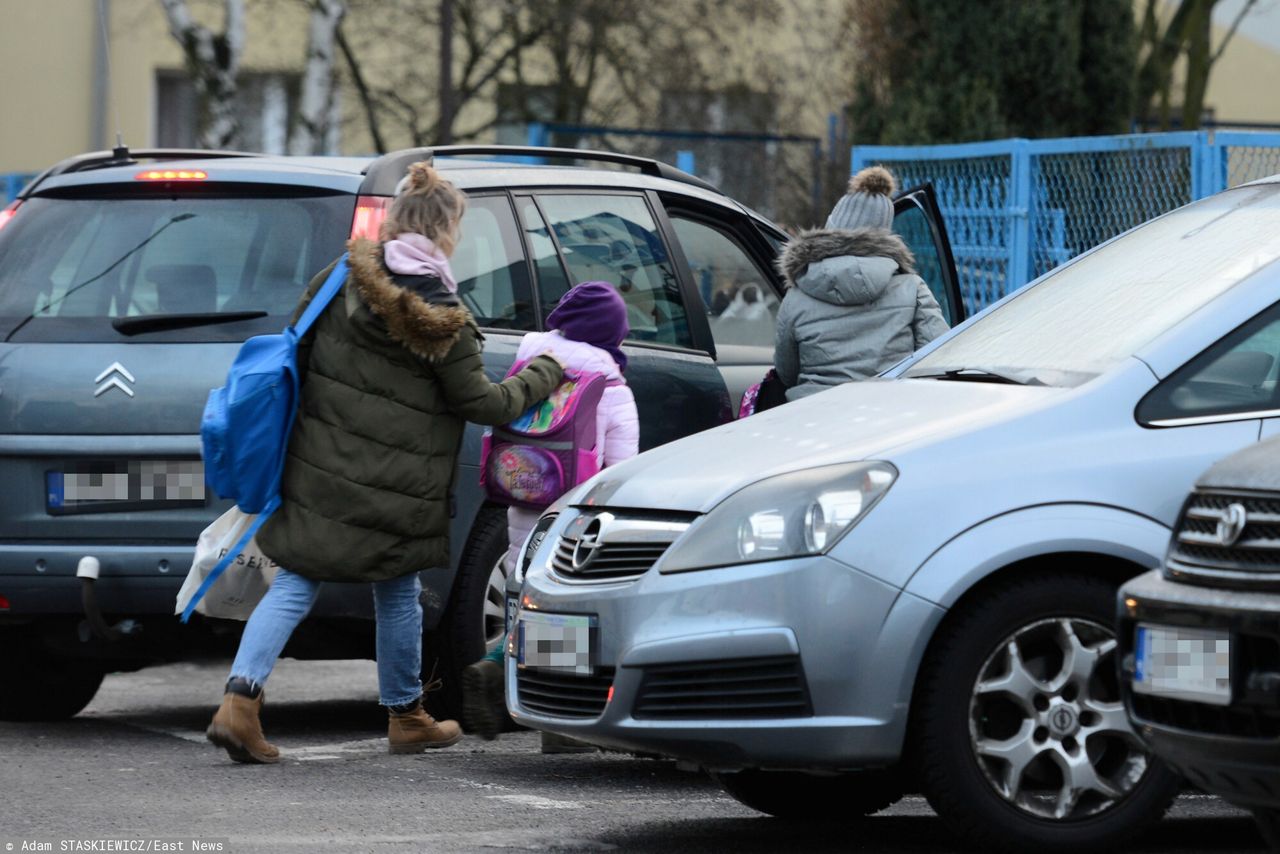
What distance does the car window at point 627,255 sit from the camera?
7.51 metres

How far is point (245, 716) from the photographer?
6.49m

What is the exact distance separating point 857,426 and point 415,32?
20.9 m

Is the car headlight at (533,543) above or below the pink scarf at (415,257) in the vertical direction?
below

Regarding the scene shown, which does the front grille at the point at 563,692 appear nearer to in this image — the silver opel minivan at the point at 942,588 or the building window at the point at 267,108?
the silver opel minivan at the point at 942,588

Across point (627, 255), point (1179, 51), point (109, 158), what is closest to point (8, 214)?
point (109, 158)

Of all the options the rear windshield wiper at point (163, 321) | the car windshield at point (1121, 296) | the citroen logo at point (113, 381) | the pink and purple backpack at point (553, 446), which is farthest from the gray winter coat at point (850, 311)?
the citroen logo at point (113, 381)

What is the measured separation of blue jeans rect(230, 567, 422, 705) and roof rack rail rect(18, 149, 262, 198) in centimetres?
174

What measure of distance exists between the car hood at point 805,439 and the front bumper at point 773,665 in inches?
10.2

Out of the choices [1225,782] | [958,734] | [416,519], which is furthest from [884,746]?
[416,519]

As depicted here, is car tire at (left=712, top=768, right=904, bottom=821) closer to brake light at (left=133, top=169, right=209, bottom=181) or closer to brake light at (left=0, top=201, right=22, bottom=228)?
brake light at (left=133, top=169, right=209, bottom=181)

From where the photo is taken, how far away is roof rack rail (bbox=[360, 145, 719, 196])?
22.9ft

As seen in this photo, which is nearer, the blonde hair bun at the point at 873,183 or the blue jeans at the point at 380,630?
the blue jeans at the point at 380,630

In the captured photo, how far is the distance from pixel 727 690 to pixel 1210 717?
115cm

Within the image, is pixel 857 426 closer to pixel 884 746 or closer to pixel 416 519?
pixel 884 746
